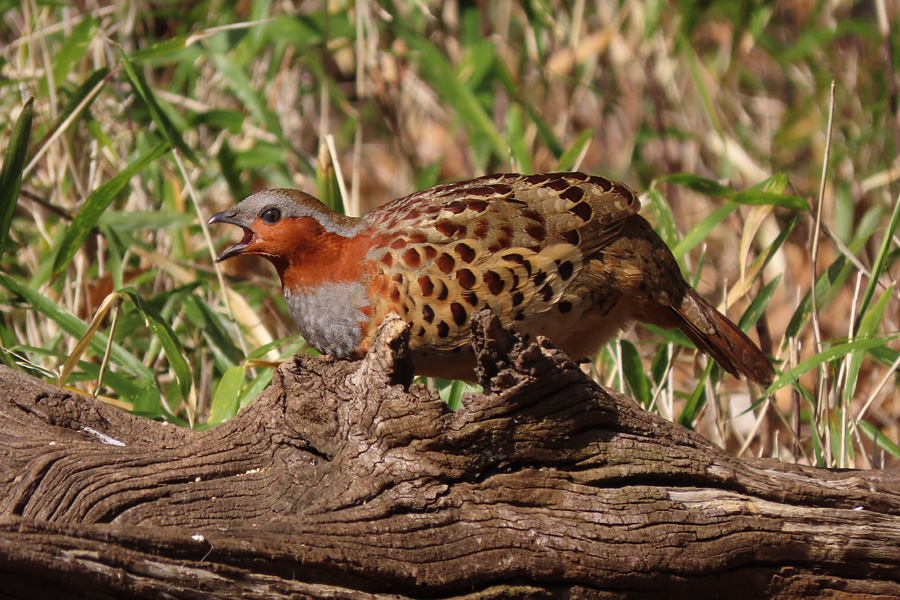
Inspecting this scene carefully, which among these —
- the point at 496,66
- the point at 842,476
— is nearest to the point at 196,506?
the point at 842,476

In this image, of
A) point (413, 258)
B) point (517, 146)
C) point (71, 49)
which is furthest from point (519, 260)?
point (71, 49)

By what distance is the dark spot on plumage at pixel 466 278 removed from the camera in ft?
9.10

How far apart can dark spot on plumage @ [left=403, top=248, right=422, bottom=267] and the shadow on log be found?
0.45m

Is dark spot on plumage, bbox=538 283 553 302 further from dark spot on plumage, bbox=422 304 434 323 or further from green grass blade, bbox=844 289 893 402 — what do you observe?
green grass blade, bbox=844 289 893 402

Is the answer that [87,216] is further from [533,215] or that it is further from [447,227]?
[533,215]

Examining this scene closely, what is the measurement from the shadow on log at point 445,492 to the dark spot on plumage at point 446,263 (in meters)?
0.48

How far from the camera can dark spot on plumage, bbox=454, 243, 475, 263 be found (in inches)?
111

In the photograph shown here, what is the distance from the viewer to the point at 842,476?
2.63 metres

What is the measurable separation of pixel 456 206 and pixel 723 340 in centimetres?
99

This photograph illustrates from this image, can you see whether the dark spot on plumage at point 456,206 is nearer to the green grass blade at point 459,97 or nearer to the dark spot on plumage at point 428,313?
the dark spot on plumage at point 428,313

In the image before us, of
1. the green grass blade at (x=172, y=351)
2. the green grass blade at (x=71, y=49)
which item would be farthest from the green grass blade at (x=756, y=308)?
the green grass blade at (x=71, y=49)

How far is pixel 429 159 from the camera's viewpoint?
24.4ft

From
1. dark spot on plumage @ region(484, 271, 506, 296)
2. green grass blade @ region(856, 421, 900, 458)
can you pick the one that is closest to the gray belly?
dark spot on plumage @ region(484, 271, 506, 296)

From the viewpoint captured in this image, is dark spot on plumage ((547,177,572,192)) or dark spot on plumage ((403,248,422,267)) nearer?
dark spot on plumage ((403,248,422,267))
